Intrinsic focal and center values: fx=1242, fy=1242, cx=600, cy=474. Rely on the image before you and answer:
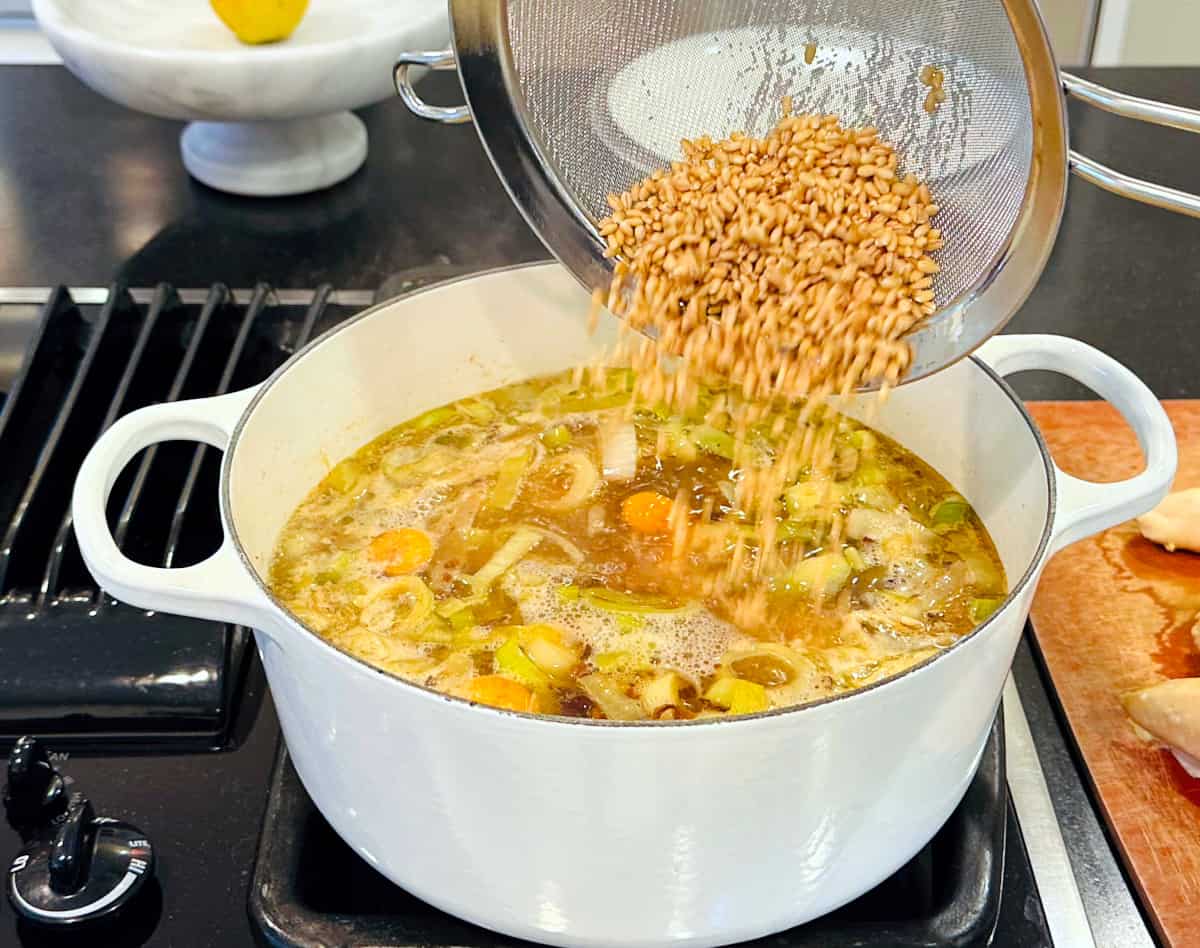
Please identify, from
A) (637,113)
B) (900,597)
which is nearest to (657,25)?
(637,113)

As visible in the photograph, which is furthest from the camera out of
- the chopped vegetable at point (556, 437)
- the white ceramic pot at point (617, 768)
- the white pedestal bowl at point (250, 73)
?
the white pedestal bowl at point (250, 73)

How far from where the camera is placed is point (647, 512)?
1.22 meters

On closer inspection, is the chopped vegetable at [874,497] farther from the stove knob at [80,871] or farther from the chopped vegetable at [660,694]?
the stove knob at [80,871]

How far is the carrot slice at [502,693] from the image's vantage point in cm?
95

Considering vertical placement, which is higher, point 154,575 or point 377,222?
point 154,575

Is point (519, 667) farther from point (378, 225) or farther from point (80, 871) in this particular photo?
point (378, 225)

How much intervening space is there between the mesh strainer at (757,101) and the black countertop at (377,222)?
491mm

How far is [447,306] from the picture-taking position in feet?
4.23

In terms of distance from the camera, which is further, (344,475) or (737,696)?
(344,475)

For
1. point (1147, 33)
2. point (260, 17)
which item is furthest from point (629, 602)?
point (1147, 33)

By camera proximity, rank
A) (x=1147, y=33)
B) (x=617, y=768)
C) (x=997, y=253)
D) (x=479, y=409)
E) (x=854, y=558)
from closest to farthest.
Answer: (x=617, y=768), (x=997, y=253), (x=854, y=558), (x=479, y=409), (x=1147, y=33)

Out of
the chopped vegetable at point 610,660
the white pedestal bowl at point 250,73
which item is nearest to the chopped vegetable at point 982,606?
the chopped vegetable at point 610,660

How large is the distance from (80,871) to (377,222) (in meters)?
1.20

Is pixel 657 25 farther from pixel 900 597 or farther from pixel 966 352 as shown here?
pixel 900 597
